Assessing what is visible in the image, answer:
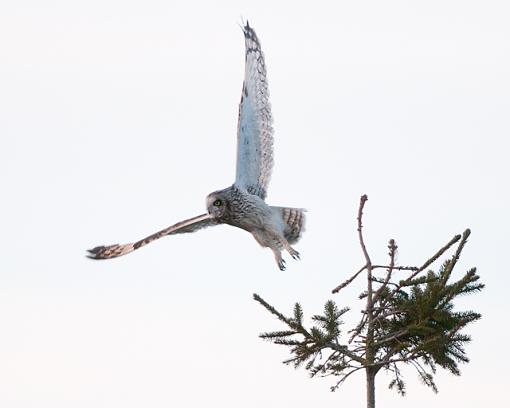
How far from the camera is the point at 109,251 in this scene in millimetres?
14203

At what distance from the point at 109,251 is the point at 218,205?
4.82ft

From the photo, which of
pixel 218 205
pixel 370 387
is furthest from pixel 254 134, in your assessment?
pixel 370 387

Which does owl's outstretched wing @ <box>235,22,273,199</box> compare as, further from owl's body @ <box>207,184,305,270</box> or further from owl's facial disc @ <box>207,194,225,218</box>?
owl's facial disc @ <box>207,194,225,218</box>

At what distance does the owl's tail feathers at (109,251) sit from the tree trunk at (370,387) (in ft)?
17.4

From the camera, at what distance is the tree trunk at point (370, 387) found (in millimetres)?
8680

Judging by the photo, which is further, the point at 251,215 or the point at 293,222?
the point at 293,222

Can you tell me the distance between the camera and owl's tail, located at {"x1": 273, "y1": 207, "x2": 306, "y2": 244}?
13.9m

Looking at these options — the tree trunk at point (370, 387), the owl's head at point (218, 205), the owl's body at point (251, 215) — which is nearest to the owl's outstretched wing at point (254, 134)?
the owl's body at point (251, 215)

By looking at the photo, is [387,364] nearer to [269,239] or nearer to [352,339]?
[352,339]

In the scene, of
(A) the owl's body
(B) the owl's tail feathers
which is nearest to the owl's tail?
(A) the owl's body

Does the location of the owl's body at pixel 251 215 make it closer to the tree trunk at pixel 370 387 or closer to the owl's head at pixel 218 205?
the owl's head at pixel 218 205

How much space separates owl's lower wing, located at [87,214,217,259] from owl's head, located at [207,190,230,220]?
8cm

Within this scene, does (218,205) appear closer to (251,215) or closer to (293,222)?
(251,215)

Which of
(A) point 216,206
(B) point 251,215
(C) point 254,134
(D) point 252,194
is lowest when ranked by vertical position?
(B) point 251,215
